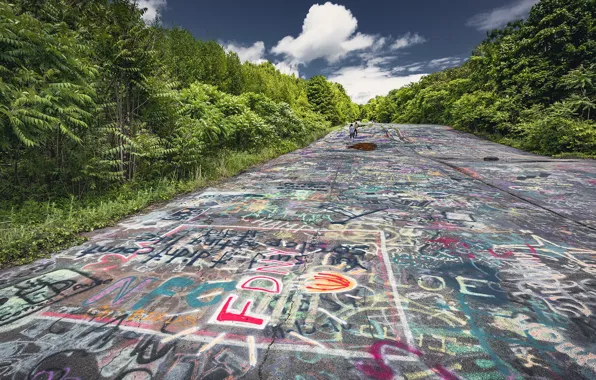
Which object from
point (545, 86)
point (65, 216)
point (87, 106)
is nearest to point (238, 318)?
point (65, 216)

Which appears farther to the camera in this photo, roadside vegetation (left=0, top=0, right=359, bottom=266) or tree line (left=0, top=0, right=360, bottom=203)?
tree line (left=0, top=0, right=360, bottom=203)

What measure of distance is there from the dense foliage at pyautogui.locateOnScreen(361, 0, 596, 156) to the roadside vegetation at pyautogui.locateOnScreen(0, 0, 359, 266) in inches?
555

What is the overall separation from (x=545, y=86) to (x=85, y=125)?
21.6 m

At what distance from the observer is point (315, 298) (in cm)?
249

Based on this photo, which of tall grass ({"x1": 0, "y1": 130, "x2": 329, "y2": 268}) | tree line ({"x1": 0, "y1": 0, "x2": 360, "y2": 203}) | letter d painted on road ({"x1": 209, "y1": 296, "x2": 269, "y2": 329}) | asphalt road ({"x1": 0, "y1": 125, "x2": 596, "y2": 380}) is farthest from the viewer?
tree line ({"x1": 0, "y1": 0, "x2": 360, "y2": 203})

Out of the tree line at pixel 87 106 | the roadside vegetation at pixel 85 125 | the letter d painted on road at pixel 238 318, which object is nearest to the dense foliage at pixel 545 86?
the roadside vegetation at pixel 85 125

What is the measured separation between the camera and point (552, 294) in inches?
98.0

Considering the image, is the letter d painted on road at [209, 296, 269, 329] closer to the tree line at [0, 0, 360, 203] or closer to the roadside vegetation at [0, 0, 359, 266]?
the roadside vegetation at [0, 0, 359, 266]

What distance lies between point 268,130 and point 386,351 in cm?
1163

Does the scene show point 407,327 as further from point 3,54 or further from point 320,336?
point 3,54

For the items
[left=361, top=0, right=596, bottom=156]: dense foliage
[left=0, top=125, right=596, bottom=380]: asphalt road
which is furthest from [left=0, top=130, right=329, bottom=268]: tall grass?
[left=361, top=0, right=596, bottom=156]: dense foliage

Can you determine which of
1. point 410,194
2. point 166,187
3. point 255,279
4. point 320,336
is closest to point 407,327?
point 320,336

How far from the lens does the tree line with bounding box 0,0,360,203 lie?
412 cm

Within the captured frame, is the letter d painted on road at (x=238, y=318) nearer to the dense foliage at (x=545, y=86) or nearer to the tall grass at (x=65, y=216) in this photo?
the tall grass at (x=65, y=216)
